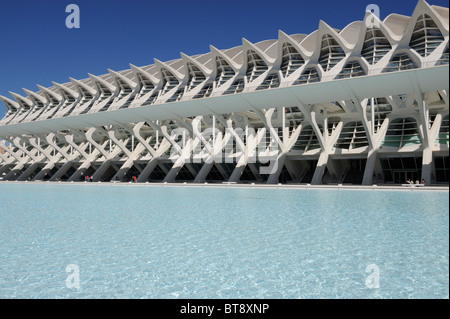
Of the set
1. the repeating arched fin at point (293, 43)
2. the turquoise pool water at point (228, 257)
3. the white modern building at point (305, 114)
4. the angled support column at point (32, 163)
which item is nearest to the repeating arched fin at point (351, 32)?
the white modern building at point (305, 114)

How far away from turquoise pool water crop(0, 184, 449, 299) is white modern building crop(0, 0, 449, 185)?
1314 centimetres

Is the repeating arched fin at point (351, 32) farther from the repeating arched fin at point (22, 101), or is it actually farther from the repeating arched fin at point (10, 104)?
the repeating arched fin at point (10, 104)

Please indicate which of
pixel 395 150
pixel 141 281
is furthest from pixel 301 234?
pixel 395 150

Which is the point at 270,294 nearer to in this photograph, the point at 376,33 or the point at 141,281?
the point at 141,281

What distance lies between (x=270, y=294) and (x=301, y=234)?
3.05 metres

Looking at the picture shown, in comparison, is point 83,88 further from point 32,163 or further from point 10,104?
point 10,104

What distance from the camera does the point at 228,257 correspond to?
209 inches

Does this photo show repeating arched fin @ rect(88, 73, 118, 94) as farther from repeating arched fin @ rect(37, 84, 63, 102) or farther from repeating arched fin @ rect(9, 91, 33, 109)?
repeating arched fin @ rect(9, 91, 33, 109)

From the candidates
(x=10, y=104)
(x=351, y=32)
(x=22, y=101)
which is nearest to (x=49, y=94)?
(x=22, y=101)

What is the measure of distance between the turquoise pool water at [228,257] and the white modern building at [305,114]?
13.1 metres

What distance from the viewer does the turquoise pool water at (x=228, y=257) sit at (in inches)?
159

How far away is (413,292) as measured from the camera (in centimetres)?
387

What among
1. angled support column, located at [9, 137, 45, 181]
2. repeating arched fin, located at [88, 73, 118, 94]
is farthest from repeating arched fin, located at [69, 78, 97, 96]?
angled support column, located at [9, 137, 45, 181]
